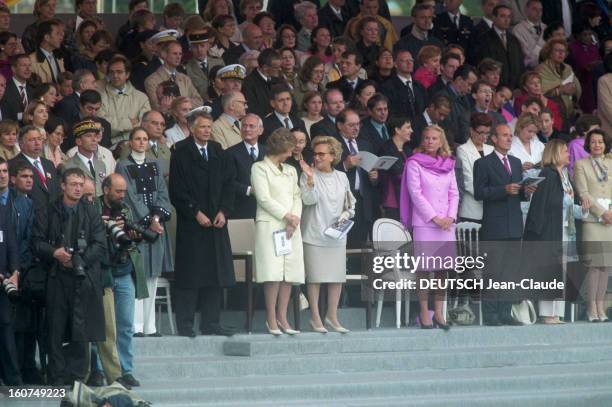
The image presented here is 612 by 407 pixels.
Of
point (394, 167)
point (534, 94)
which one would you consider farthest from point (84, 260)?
point (534, 94)

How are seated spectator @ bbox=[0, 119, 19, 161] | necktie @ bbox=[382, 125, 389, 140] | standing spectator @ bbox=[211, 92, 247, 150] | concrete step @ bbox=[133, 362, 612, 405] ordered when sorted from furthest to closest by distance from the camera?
necktie @ bbox=[382, 125, 389, 140]
standing spectator @ bbox=[211, 92, 247, 150]
seated spectator @ bbox=[0, 119, 19, 161]
concrete step @ bbox=[133, 362, 612, 405]

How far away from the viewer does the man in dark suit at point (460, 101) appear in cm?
1797

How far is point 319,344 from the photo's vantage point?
595 inches

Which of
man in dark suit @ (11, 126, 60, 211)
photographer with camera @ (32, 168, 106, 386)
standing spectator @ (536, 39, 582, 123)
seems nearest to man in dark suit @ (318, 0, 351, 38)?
standing spectator @ (536, 39, 582, 123)

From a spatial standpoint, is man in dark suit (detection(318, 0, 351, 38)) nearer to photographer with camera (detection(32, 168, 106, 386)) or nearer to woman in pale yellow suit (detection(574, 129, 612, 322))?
woman in pale yellow suit (detection(574, 129, 612, 322))

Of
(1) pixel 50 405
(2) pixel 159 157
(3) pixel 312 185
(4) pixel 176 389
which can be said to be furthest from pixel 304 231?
(1) pixel 50 405

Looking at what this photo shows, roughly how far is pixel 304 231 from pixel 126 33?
4318mm

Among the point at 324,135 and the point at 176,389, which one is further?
the point at 324,135

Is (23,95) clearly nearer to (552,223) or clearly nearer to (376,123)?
(376,123)

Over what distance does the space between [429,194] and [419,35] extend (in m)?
4.61

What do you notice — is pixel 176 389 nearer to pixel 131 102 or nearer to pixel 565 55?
pixel 131 102

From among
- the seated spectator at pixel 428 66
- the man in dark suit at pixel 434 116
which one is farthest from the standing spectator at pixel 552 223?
the seated spectator at pixel 428 66

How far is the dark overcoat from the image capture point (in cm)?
1488

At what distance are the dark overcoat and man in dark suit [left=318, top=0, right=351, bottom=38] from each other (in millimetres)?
5519
